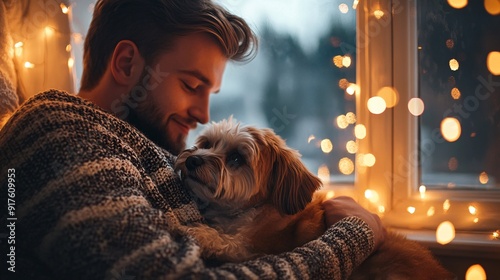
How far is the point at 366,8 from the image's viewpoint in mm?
2303

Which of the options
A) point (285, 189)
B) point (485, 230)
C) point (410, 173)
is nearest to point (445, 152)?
point (410, 173)

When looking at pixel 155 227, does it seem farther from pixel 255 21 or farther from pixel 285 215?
pixel 255 21

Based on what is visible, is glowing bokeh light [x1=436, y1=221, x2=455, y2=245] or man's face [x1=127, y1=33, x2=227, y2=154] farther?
glowing bokeh light [x1=436, y1=221, x2=455, y2=245]

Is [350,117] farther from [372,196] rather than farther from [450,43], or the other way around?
[450,43]

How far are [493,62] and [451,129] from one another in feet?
1.21

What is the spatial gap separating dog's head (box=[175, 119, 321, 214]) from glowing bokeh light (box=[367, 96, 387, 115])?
801mm

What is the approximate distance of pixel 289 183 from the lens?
158cm

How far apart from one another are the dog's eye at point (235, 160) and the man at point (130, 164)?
22 centimetres

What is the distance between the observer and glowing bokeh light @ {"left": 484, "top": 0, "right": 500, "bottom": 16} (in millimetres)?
2115

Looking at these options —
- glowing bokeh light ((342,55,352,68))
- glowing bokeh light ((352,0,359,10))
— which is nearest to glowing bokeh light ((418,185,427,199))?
glowing bokeh light ((342,55,352,68))

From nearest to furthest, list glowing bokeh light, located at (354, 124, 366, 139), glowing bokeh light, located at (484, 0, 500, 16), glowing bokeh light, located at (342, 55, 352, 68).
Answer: glowing bokeh light, located at (484, 0, 500, 16) < glowing bokeh light, located at (354, 124, 366, 139) < glowing bokeh light, located at (342, 55, 352, 68)

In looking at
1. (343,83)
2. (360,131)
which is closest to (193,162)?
(360,131)

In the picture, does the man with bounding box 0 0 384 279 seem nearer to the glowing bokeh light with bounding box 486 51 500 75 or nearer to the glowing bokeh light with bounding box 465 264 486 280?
the glowing bokeh light with bounding box 465 264 486 280

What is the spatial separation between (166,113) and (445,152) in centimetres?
146
